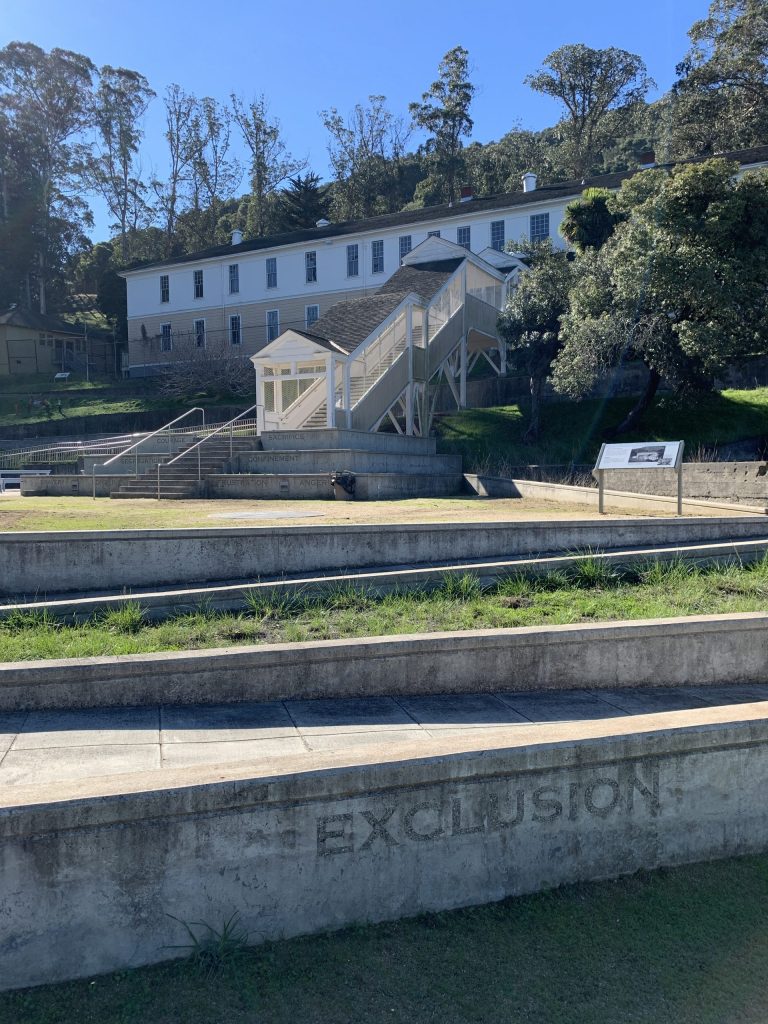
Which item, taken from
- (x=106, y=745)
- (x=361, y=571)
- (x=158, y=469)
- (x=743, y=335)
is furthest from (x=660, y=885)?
(x=743, y=335)

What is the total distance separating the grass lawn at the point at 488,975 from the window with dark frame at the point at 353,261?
42229mm

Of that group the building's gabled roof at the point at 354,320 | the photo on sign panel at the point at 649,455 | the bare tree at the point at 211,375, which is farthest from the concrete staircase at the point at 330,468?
the bare tree at the point at 211,375

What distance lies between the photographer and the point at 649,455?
38.9ft

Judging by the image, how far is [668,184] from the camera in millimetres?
21688

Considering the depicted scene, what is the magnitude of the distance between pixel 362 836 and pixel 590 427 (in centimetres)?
2339

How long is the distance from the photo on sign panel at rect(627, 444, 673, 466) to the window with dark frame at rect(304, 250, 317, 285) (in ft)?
118

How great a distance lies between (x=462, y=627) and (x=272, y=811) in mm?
3673

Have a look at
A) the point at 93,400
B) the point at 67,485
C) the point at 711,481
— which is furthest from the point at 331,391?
the point at 93,400

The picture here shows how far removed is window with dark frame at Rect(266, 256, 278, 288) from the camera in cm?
4650

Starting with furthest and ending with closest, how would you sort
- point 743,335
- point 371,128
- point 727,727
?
point 371,128
point 743,335
point 727,727

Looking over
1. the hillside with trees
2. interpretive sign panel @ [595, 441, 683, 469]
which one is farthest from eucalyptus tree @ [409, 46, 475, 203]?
interpretive sign panel @ [595, 441, 683, 469]

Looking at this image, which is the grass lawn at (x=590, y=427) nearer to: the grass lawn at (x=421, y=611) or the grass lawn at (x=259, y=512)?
the grass lawn at (x=259, y=512)

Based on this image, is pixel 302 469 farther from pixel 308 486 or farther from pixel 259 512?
pixel 259 512

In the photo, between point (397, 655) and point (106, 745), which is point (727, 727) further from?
point (106, 745)
